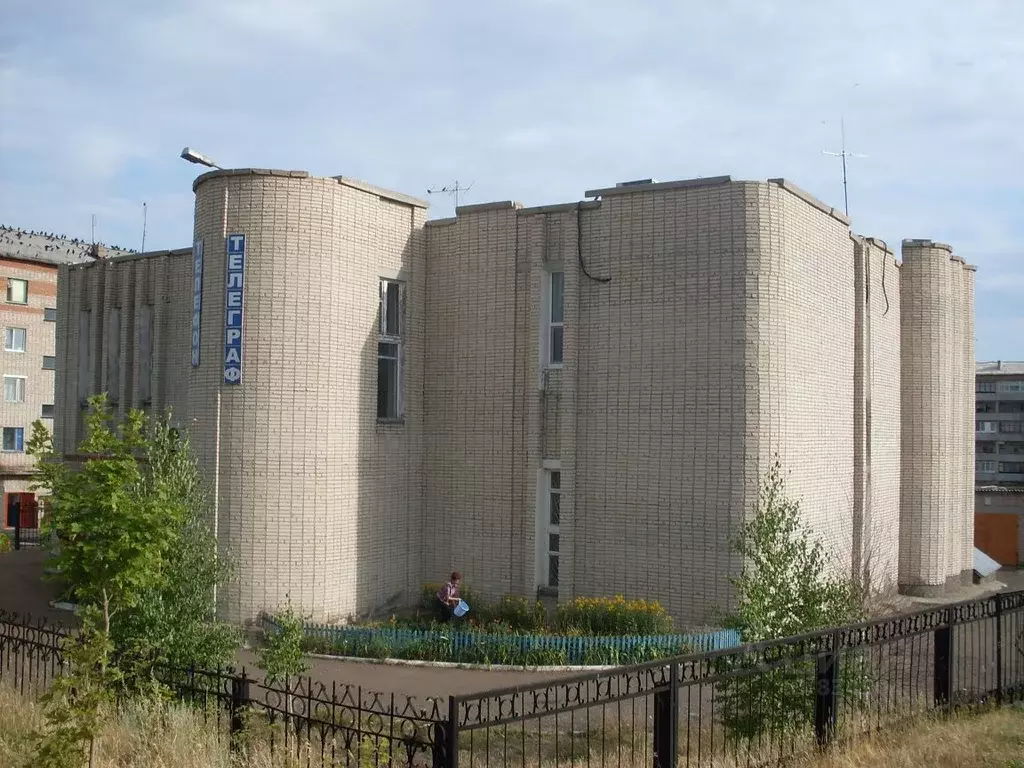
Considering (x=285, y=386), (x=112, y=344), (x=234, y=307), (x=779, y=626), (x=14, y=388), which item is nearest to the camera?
(x=779, y=626)

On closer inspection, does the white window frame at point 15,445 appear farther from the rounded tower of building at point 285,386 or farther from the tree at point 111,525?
the tree at point 111,525

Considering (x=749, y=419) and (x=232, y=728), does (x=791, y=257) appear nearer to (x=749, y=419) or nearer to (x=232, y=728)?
(x=749, y=419)

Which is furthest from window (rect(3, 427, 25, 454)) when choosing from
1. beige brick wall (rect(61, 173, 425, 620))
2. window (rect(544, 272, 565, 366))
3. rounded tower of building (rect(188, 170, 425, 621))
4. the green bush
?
the green bush

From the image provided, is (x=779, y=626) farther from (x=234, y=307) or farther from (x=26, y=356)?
(x=26, y=356)

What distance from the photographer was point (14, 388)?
128ft

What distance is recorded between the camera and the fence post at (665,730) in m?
7.29

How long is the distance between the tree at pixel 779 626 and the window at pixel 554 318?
721 centimetres

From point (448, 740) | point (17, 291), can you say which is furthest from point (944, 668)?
point (17, 291)

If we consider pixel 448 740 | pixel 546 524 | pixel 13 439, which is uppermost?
pixel 13 439

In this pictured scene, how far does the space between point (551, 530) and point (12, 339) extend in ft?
101

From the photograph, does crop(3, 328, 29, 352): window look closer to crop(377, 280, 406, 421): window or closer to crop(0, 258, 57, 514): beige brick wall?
crop(0, 258, 57, 514): beige brick wall

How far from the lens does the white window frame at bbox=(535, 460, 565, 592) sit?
1606 cm

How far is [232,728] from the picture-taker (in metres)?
7.79

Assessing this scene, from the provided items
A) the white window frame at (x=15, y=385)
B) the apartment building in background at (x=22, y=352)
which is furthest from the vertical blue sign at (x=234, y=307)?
the white window frame at (x=15, y=385)
